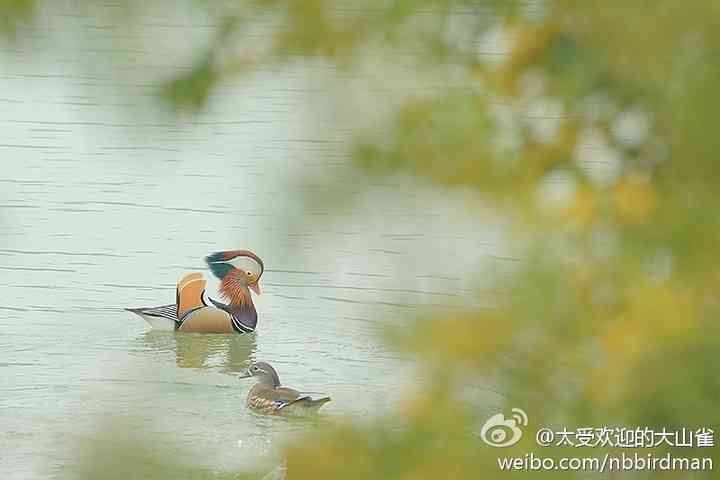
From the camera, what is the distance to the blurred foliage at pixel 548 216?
821 mm

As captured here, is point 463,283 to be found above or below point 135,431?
above

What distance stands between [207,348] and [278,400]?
1020mm

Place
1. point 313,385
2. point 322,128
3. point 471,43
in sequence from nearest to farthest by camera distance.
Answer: point 322,128, point 471,43, point 313,385

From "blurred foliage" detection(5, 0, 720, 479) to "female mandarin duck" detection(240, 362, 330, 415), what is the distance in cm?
286

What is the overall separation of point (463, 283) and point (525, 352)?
0.27ft

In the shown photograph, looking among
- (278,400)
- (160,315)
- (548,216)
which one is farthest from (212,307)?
(548,216)

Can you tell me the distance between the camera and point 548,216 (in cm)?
85

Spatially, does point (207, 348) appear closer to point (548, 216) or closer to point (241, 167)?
point (241, 167)

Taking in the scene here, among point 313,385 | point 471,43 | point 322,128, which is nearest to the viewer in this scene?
point 322,128

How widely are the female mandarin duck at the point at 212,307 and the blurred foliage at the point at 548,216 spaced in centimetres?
354

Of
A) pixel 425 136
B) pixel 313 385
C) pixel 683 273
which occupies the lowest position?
pixel 313 385

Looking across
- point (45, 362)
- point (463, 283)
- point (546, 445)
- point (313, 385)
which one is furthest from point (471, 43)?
point (45, 362)

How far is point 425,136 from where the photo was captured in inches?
31.7

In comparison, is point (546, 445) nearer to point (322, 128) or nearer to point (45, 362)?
point (322, 128)
